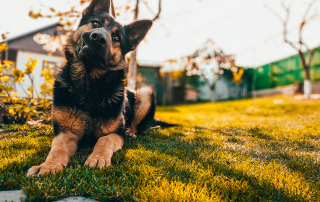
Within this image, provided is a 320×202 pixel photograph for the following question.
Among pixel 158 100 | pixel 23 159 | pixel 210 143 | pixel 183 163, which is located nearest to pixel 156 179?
pixel 183 163

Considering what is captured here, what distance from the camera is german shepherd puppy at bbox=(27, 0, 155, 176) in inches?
105

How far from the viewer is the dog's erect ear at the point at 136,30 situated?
3.36m

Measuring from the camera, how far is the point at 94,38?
101 inches

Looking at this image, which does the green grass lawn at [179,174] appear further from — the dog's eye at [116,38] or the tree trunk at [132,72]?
the tree trunk at [132,72]

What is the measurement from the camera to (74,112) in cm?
277

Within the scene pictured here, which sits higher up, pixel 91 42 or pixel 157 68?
pixel 157 68

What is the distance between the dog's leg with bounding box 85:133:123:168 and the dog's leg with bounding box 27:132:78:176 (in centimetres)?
25

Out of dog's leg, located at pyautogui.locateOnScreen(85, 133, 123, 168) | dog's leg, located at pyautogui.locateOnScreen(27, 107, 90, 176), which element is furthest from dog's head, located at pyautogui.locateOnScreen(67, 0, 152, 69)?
dog's leg, located at pyautogui.locateOnScreen(85, 133, 123, 168)

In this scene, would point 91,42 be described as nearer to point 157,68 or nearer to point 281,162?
point 281,162

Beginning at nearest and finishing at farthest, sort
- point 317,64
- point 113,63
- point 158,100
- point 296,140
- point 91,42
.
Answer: point 91,42
point 113,63
point 296,140
point 317,64
point 158,100

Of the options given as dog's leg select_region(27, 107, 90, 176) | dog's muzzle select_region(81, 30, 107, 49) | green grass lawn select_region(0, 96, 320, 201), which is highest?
dog's muzzle select_region(81, 30, 107, 49)

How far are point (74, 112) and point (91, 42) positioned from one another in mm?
921

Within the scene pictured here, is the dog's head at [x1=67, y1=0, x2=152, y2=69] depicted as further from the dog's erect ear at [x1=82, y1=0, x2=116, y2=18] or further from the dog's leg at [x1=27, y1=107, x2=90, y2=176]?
the dog's leg at [x1=27, y1=107, x2=90, y2=176]

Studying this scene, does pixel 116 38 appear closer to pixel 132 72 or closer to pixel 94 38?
pixel 94 38
